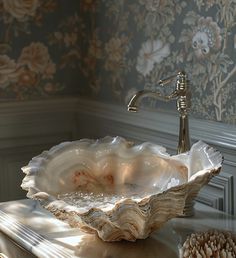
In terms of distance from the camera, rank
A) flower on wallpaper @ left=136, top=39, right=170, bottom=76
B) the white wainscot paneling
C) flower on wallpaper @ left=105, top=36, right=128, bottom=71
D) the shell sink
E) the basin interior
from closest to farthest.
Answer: the shell sink
the basin interior
flower on wallpaper @ left=136, top=39, right=170, bottom=76
flower on wallpaper @ left=105, top=36, right=128, bottom=71
the white wainscot paneling

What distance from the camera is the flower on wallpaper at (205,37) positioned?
4.70ft

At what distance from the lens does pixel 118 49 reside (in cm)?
179

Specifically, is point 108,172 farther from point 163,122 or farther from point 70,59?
point 70,59

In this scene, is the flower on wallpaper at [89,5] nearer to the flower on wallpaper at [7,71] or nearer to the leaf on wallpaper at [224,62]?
the flower on wallpaper at [7,71]

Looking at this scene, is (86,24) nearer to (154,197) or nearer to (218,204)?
(218,204)

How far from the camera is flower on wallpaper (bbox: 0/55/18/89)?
1857 millimetres

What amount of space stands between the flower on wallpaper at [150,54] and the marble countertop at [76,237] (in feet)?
1.36

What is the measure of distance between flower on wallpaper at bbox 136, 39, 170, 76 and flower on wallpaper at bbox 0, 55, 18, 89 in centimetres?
40

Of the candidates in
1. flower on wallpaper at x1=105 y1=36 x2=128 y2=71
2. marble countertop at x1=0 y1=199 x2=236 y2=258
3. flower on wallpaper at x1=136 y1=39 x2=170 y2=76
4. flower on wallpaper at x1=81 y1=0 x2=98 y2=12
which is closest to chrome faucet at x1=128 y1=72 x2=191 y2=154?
A: marble countertop at x1=0 y1=199 x2=236 y2=258

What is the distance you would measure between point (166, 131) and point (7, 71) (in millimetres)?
567

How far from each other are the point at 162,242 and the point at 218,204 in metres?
0.32

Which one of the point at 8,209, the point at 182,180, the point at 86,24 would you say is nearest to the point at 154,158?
the point at 182,180

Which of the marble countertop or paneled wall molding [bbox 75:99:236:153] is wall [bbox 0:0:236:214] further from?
the marble countertop

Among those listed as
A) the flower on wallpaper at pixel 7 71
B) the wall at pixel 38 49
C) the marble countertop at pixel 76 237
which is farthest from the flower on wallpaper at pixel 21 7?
the marble countertop at pixel 76 237
